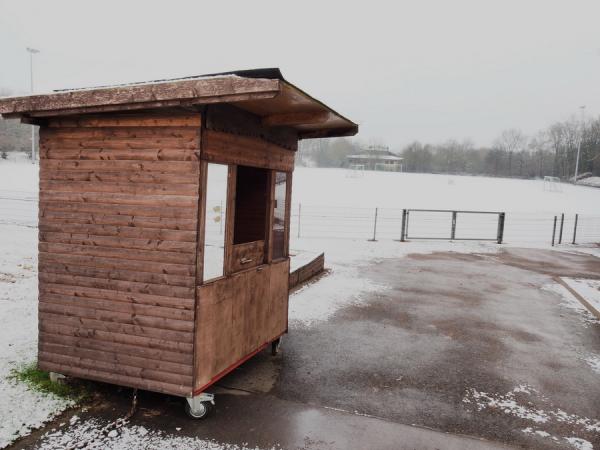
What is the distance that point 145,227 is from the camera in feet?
12.3

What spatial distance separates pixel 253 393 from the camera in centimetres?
434

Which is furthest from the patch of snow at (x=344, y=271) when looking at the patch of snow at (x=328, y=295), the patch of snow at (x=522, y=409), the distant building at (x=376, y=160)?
the distant building at (x=376, y=160)

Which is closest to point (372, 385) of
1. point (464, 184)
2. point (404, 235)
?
point (404, 235)

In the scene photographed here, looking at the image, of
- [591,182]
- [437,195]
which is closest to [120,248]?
[437,195]

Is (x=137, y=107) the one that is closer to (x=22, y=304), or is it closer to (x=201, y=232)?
(x=201, y=232)

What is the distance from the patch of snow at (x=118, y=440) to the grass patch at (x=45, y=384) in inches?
20.3

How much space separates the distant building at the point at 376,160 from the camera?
7997 centimetres

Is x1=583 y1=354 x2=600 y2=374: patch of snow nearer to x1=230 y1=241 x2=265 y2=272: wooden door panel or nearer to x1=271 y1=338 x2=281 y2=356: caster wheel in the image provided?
x1=271 y1=338 x2=281 y2=356: caster wheel

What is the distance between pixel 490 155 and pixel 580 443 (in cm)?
8322

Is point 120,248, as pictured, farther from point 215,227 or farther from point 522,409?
point 522,409

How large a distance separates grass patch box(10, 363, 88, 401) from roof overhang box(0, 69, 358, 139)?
7.58ft

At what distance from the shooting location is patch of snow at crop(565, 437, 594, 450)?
11.9ft

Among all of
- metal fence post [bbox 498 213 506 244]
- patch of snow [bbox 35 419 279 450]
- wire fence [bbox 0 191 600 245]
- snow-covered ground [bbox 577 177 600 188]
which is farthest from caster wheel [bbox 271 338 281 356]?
snow-covered ground [bbox 577 177 600 188]

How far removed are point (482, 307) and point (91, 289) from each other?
21.3ft
